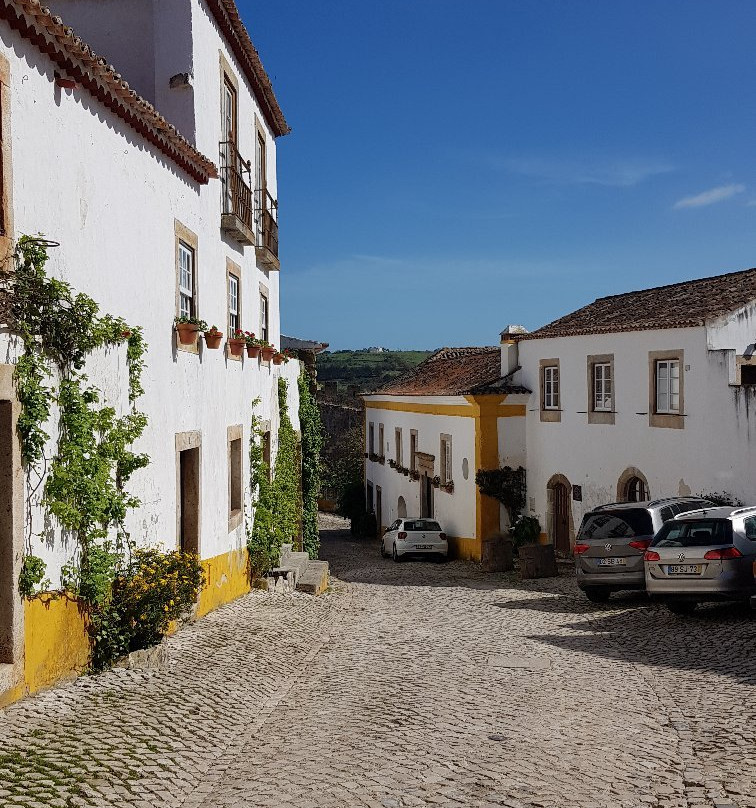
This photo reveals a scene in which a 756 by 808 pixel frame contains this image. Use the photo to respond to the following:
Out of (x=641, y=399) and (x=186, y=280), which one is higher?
(x=186, y=280)

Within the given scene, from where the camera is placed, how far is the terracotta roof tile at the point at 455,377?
2616 cm

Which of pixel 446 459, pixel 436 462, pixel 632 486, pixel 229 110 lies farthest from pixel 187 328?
pixel 436 462

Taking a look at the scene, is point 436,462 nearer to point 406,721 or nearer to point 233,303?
point 233,303

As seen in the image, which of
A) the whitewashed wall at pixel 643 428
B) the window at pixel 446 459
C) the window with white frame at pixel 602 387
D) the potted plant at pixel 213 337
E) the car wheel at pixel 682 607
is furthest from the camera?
the window at pixel 446 459

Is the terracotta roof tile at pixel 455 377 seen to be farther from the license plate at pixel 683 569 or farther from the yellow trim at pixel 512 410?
the license plate at pixel 683 569

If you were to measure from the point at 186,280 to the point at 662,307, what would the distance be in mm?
13563

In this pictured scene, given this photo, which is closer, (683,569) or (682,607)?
(683,569)

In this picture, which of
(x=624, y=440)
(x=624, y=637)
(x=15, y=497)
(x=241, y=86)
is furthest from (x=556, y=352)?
(x=15, y=497)

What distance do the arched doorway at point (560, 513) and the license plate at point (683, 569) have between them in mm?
10995

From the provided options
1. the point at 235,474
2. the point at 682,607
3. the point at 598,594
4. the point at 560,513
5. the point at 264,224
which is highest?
the point at 264,224

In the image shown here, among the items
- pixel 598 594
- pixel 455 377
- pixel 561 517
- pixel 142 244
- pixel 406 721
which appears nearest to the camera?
pixel 406 721

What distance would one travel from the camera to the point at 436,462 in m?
29.9

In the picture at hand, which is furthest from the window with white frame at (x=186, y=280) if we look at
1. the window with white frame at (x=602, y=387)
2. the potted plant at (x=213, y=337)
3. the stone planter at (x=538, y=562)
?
the window with white frame at (x=602, y=387)

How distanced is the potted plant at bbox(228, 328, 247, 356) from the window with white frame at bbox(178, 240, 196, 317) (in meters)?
1.95
